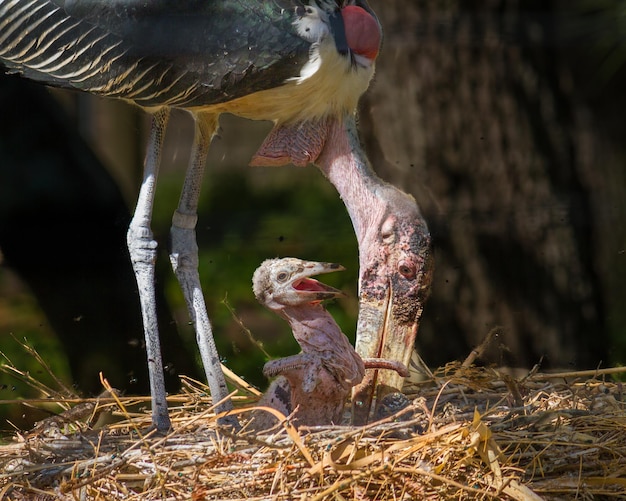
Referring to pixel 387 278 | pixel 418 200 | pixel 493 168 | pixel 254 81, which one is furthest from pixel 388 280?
pixel 493 168

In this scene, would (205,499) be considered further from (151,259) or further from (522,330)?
(522,330)

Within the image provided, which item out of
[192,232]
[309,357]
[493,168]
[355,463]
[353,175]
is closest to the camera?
[355,463]

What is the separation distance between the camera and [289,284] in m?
Result: 2.63

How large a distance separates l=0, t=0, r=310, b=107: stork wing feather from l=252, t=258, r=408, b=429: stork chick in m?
0.50

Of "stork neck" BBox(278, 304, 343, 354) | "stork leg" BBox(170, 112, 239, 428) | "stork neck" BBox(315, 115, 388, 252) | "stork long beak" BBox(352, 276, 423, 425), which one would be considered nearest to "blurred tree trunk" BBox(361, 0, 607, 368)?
"stork neck" BBox(315, 115, 388, 252)

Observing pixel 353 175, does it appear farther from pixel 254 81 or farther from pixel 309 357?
pixel 309 357

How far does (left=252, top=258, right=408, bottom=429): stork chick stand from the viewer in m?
2.57

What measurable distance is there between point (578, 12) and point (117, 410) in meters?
2.06

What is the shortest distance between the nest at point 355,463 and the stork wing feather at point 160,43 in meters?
0.89

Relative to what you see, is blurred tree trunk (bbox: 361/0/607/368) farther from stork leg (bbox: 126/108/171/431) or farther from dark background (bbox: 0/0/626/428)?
stork leg (bbox: 126/108/171/431)

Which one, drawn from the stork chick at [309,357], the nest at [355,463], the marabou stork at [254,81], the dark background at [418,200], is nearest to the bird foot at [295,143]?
the marabou stork at [254,81]

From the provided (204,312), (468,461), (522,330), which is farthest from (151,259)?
(522,330)

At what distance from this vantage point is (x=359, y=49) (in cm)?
278

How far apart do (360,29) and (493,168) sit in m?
1.32
